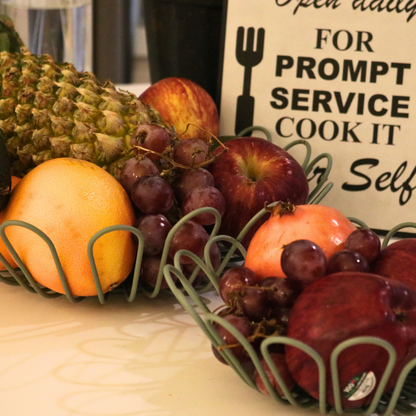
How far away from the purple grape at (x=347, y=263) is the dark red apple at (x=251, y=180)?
0.62ft

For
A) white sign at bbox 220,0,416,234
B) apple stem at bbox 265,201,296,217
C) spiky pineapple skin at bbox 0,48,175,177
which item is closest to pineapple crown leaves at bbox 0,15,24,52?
spiky pineapple skin at bbox 0,48,175,177

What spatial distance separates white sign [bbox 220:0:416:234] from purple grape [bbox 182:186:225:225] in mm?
286

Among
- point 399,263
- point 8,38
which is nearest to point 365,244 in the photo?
point 399,263

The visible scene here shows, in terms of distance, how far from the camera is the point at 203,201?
18.9 inches

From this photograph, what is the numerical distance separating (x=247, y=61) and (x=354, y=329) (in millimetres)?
512

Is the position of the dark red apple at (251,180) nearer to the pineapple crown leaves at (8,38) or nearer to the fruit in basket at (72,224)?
the fruit in basket at (72,224)

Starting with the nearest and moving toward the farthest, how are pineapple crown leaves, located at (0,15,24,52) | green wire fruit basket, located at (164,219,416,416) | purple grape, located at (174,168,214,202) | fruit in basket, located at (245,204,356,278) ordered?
green wire fruit basket, located at (164,219,416,416)
fruit in basket, located at (245,204,356,278)
purple grape, located at (174,168,214,202)
pineapple crown leaves, located at (0,15,24,52)

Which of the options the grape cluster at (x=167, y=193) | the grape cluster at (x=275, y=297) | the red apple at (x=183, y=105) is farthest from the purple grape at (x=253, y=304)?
the red apple at (x=183, y=105)

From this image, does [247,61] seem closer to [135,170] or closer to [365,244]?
[135,170]

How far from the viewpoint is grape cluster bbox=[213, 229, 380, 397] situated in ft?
1.08

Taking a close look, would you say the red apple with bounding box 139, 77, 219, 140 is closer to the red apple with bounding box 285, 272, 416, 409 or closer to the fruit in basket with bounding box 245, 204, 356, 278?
the fruit in basket with bounding box 245, 204, 356, 278

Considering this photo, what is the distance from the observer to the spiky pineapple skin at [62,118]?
55 centimetres

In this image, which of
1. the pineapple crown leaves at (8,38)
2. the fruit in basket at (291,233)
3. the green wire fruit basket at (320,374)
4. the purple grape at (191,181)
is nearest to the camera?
the green wire fruit basket at (320,374)

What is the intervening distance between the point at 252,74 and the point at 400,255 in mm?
422
